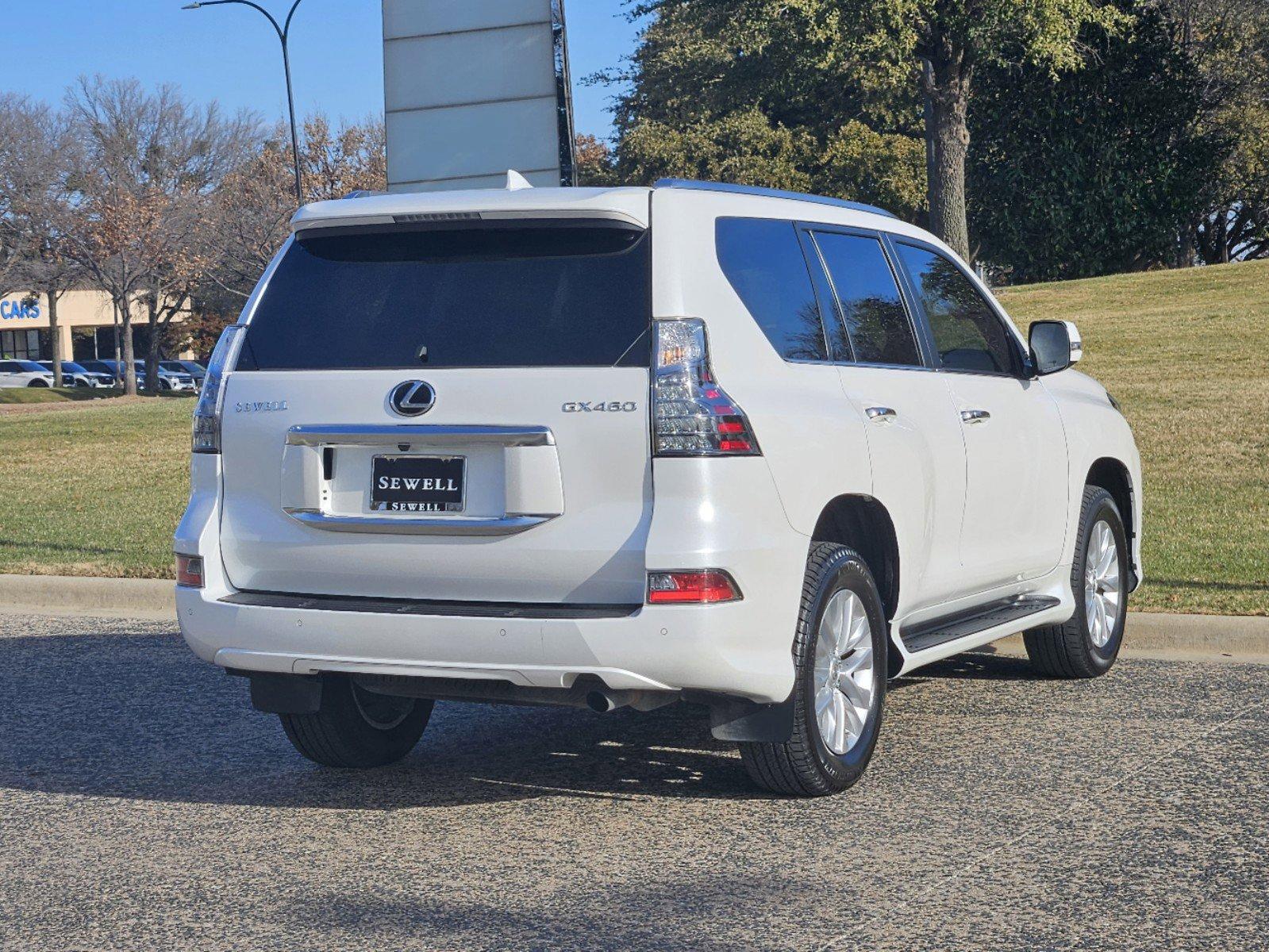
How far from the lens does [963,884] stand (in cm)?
462

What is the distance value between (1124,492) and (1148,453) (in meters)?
8.90

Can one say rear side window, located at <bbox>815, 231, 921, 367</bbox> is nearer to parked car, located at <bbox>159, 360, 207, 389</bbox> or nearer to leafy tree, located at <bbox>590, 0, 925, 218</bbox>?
leafy tree, located at <bbox>590, 0, 925, 218</bbox>

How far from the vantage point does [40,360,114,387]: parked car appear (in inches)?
2832

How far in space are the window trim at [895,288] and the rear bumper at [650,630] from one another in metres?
1.00

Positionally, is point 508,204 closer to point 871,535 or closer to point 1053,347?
point 871,535

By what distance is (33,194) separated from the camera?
54.5 m

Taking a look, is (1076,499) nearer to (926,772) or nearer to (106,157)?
(926,772)

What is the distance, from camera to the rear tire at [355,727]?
598cm

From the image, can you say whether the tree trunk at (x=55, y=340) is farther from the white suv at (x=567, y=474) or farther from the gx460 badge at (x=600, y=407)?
the gx460 badge at (x=600, y=407)

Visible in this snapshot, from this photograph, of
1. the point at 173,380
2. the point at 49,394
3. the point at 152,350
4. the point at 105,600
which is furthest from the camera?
the point at 173,380

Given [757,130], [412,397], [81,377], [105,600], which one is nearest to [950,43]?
[105,600]

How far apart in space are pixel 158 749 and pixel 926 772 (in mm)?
2989

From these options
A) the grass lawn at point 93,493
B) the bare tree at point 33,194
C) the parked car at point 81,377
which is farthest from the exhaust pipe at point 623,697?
the parked car at point 81,377

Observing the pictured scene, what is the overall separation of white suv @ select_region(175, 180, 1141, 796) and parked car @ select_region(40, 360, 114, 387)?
69219mm
